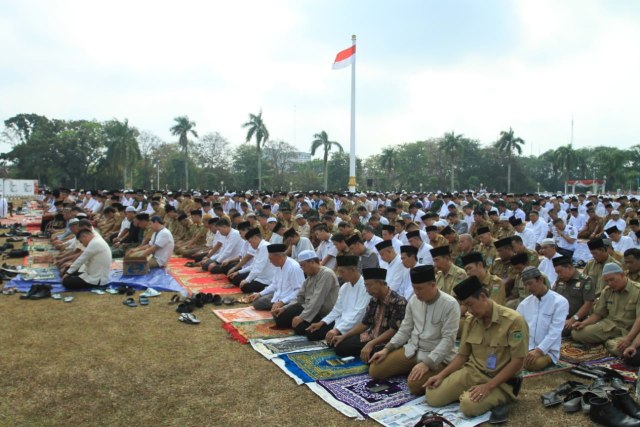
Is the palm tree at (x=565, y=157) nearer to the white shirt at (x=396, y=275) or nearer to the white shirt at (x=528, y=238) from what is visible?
the white shirt at (x=528, y=238)

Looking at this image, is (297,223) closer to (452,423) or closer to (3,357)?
(3,357)

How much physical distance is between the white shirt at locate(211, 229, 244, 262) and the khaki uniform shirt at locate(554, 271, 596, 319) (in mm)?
5774

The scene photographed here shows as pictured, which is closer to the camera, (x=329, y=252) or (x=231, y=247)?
(x=329, y=252)

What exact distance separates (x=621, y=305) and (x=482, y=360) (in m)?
2.38

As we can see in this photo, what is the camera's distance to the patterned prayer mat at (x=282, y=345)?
5.24 m

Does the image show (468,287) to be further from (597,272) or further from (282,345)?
(597,272)

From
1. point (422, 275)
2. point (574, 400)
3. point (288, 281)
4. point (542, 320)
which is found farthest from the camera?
point (288, 281)

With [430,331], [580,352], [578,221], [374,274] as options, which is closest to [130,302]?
[374,274]

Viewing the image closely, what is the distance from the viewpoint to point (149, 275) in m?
8.98

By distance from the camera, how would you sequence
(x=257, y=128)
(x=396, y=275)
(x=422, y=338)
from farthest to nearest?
(x=257, y=128) → (x=396, y=275) → (x=422, y=338)

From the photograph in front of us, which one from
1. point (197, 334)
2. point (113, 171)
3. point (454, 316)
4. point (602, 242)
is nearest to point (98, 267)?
point (197, 334)

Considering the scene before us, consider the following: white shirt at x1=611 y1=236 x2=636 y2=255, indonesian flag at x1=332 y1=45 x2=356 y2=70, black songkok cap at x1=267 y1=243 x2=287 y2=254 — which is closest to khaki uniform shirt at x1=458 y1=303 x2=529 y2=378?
black songkok cap at x1=267 y1=243 x2=287 y2=254

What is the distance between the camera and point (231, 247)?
380 inches

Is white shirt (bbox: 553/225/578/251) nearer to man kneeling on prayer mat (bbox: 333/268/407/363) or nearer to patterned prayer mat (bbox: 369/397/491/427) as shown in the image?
man kneeling on prayer mat (bbox: 333/268/407/363)
